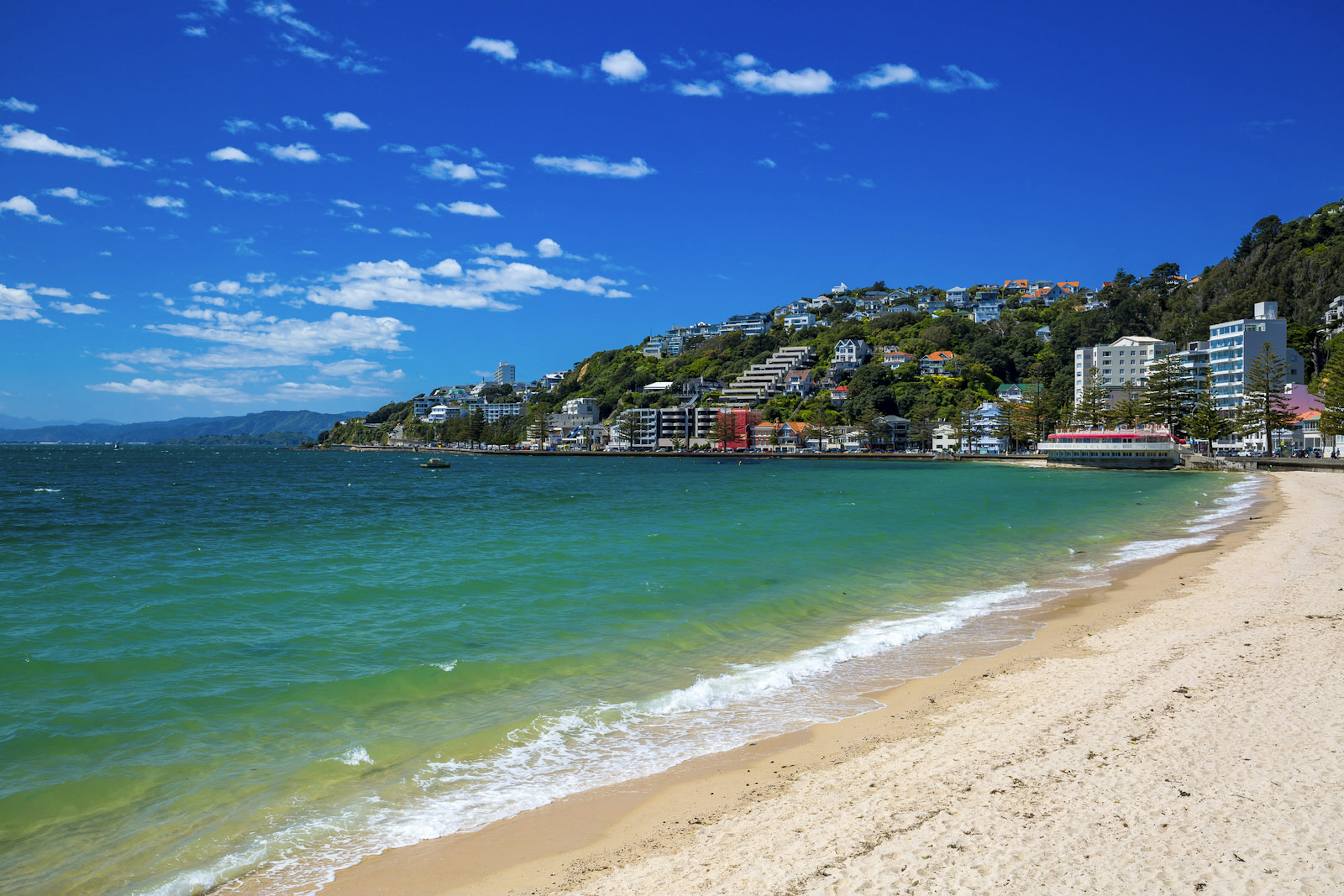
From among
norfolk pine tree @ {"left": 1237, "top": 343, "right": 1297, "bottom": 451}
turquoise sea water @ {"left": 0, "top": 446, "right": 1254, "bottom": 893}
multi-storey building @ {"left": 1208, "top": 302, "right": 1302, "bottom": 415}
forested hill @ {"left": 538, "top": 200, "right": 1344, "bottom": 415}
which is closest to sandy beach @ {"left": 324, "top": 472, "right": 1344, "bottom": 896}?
turquoise sea water @ {"left": 0, "top": 446, "right": 1254, "bottom": 893}

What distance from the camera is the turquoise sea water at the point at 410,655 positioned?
5.68m

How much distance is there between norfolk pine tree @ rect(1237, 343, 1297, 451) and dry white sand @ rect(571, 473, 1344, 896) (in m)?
71.2

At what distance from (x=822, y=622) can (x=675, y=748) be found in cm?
561

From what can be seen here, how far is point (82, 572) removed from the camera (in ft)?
52.1

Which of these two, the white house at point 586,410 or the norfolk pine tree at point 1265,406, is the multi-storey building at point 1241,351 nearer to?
the norfolk pine tree at point 1265,406

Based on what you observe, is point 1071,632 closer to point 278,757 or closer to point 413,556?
point 278,757

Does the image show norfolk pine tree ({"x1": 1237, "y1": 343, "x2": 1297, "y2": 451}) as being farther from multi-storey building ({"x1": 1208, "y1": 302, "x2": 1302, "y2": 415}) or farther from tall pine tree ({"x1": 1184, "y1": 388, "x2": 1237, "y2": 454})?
multi-storey building ({"x1": 1208, "y1": 302, "x2": 1302, "y2": 415})

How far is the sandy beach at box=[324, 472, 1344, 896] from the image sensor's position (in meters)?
4.05

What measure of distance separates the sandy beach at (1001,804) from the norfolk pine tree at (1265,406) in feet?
234

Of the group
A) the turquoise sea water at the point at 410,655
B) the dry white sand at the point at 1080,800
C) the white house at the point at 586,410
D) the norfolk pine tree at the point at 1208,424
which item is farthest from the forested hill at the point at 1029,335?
the dry white sand at the point at 1080,800

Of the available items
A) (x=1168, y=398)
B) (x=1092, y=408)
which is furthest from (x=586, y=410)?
(x=1168, y=398)

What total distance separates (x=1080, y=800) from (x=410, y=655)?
26.8ft

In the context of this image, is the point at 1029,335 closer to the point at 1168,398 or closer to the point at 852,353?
the point at 852,353

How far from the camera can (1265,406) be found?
6550cm
